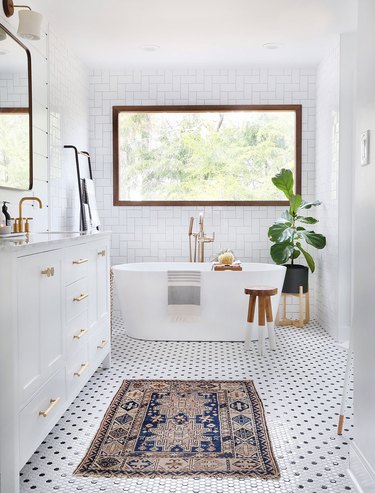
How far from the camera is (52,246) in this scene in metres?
2.31

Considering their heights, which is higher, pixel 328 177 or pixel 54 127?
pixel 54 127

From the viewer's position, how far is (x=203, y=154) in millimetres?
5746

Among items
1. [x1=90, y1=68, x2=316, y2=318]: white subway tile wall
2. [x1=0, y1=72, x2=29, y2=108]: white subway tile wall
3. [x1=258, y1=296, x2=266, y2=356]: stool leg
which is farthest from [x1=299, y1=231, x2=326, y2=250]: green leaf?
[x1=0, y1=72, x2=29, y2=108]: white subway tile wall

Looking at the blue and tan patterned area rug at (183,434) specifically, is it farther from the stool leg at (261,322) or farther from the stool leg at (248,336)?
the stool leg at (248,336)

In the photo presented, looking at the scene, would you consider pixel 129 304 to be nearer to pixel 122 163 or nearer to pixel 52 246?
pixel 122 163

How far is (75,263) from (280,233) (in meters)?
2.80

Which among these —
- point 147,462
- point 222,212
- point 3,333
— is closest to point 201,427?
point 147,462

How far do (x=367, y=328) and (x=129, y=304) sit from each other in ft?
9.71

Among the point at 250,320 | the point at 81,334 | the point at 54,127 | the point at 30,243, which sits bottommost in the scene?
the point at 250,320

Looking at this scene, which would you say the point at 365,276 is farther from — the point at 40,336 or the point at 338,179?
the point at 338,179

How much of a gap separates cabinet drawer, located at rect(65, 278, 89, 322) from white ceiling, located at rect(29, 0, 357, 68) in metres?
2.22

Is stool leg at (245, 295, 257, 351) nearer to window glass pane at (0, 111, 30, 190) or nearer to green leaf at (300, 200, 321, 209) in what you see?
green leaf at (300, 200, 321, 209)

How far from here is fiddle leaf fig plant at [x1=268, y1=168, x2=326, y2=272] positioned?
5004mm

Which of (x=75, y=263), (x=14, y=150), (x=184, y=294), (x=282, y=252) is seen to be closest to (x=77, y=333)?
(x=75, y=263)
